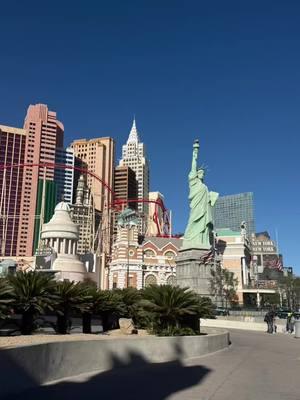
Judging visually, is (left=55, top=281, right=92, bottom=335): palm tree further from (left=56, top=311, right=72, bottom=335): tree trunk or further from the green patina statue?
the green patina statue

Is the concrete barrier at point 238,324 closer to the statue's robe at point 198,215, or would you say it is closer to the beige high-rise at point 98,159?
the statue's robe at point 198,215

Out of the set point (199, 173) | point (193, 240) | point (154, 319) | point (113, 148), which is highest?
point (113, 148)

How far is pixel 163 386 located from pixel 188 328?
23.9 ft

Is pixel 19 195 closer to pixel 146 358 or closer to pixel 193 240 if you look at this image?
pixel 193 240

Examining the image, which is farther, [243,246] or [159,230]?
[159,230]

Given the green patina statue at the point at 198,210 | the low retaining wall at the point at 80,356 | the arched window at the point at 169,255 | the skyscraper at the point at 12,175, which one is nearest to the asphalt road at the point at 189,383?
the low retaining wall at the point at 80,356

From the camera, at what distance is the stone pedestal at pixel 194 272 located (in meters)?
60.5

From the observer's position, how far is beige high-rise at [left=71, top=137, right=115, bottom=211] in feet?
532

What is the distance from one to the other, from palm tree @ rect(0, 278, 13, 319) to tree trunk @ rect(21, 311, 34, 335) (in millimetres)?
1070

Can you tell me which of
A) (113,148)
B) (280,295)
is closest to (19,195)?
(113,148)

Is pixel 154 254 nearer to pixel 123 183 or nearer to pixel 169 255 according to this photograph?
pixel 169 255

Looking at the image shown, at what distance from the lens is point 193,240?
64375 mm

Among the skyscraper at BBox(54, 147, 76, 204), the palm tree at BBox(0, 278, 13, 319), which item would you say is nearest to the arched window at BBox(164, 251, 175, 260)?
the skyscraper at BBox(54, 147, 76, 204)

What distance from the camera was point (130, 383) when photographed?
10398 millimetres
